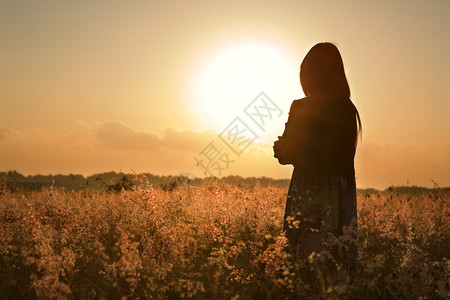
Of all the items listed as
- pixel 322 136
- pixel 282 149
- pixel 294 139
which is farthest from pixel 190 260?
pixel 322 136

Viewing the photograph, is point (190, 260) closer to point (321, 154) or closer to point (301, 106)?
point (321, 154)

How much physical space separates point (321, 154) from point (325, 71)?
767 millimetres

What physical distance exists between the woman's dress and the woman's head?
128 mm

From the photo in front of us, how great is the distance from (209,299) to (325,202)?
152cm

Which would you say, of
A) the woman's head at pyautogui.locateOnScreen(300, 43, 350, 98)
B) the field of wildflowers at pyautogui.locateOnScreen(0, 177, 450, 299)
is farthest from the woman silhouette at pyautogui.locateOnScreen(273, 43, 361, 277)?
the field of wildflowers at pyautogui.locateOnScreen(0, 177, 450, 299)

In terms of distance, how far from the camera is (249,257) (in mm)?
5113

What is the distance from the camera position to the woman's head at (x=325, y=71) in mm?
3637

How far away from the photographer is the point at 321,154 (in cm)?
357

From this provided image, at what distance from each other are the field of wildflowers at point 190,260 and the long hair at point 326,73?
4.38ft

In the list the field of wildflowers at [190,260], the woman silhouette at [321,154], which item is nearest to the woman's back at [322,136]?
the woman silhouette at [321,154]

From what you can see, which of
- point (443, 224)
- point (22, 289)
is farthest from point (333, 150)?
point (443, 224)

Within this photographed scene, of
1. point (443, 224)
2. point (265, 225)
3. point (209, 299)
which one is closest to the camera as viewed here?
point (209, 299)

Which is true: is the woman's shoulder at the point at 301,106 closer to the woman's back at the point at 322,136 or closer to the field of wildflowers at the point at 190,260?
the woman's back at the point at 322,136

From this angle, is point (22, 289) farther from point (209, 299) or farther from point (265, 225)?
point (265, 225)
